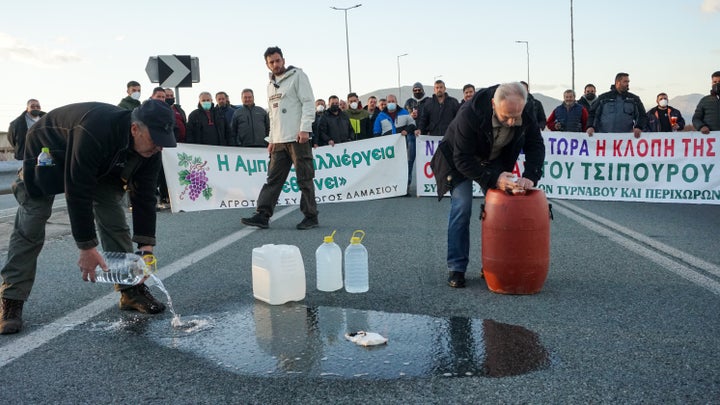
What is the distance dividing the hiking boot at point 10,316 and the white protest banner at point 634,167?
9.60m

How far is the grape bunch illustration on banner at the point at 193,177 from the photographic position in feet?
35.5

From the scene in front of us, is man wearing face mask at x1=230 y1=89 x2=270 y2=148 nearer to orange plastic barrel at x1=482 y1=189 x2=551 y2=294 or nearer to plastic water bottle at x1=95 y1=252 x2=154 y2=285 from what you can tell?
plastic water bottle at x1=95 y1=252 x2=154 y2=285

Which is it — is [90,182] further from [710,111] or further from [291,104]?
[710,111]

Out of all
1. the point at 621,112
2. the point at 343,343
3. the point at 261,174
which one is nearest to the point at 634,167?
the point at 621,112

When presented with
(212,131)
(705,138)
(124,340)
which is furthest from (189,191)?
(705,138)

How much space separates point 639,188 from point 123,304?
973cm

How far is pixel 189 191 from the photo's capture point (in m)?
10.8

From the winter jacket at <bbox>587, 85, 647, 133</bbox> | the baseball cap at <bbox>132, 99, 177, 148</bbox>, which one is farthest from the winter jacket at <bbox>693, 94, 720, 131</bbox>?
the baseball cap at <bbox>132, 99, 177, 148</bbox>

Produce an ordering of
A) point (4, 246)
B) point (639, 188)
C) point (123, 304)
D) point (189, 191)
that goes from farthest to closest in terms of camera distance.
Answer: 1. point (639, 188)
2. point (189, 191)
3. point (4, 246)
4. point (123, 304)

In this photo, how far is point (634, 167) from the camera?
11641 millimetres

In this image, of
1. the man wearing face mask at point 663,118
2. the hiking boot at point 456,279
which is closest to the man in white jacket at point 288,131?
the hiking boot at point 456,279

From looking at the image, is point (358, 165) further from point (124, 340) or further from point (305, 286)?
point (124, 340)

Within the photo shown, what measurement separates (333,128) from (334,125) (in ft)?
0.23

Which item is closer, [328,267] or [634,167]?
[328,267]
